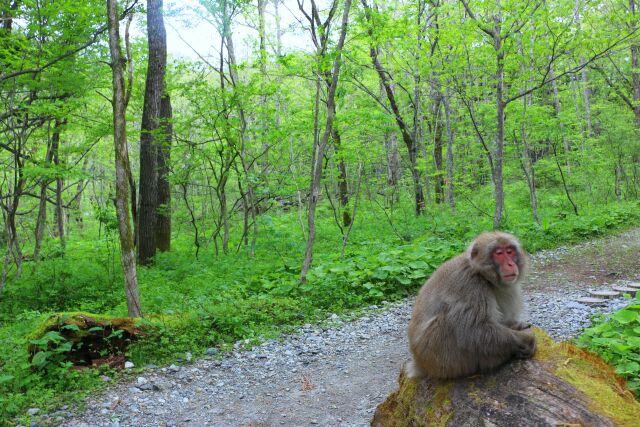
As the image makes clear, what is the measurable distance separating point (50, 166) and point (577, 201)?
17859 mm

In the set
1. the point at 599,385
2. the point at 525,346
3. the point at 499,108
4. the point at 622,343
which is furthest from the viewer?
the point at 499,108

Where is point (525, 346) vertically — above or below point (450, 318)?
below

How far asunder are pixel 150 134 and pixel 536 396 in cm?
1152

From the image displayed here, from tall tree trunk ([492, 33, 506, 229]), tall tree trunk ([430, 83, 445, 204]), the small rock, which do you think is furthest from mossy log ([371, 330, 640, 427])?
tall tree trunk ([430, 83, 445, 204])

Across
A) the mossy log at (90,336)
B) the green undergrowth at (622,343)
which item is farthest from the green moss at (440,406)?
the mossy log at (90,336)

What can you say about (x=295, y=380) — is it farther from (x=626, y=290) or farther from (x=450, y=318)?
(x=626, y=290)

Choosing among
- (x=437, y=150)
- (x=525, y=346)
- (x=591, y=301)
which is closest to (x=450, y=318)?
(x=525, y=346)

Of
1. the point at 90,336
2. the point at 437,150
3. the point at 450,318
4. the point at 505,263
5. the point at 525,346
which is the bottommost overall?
the point at 90,336

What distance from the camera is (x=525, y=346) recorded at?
286cm

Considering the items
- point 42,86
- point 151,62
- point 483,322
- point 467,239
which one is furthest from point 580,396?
point 151,62

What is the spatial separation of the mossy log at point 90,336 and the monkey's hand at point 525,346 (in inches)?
187

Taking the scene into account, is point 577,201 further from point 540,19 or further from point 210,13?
point 210,13

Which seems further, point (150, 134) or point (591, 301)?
point (150, 134)

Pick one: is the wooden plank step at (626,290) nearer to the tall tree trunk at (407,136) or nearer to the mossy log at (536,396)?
the mossy log at (536,396)
